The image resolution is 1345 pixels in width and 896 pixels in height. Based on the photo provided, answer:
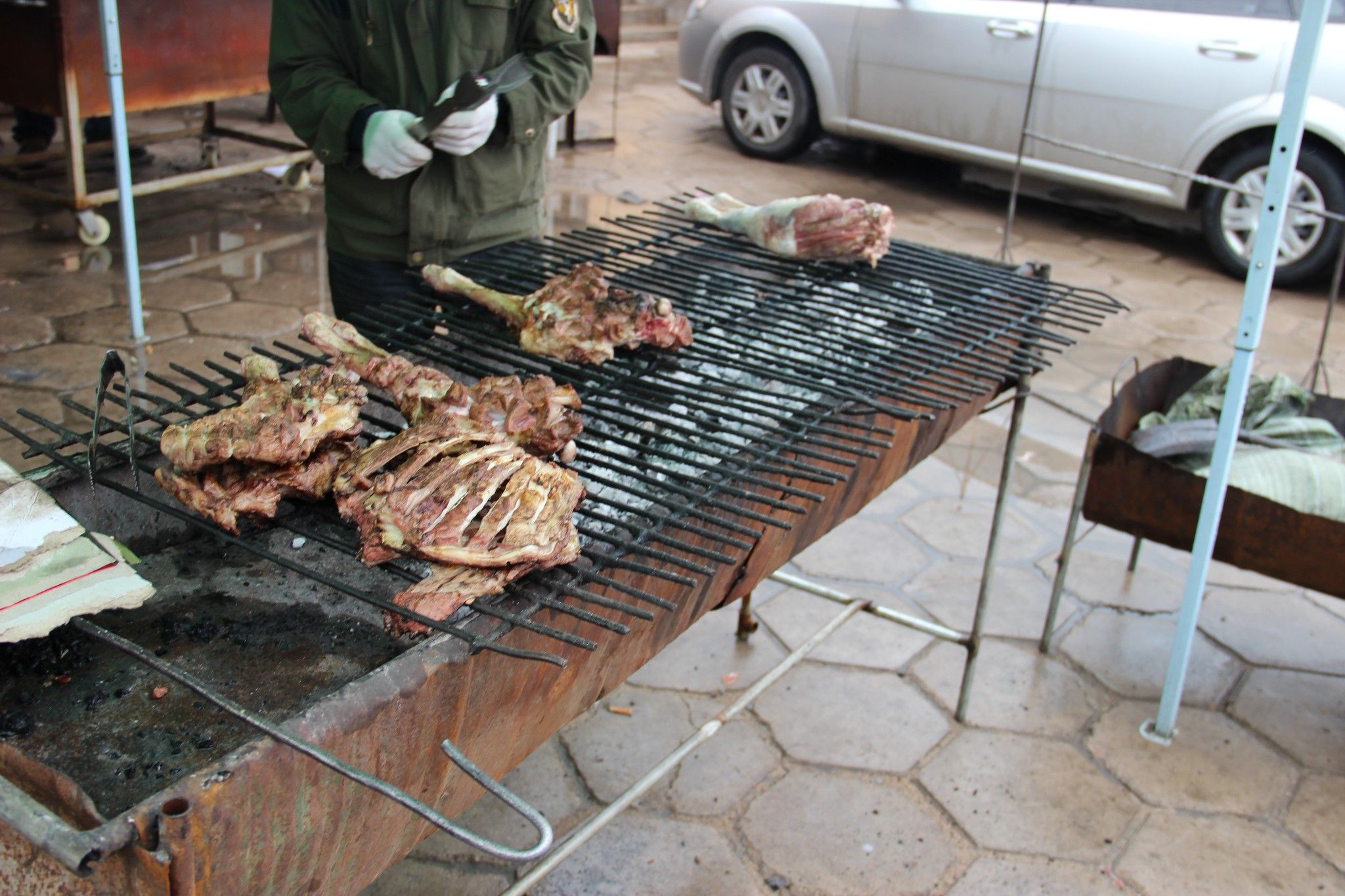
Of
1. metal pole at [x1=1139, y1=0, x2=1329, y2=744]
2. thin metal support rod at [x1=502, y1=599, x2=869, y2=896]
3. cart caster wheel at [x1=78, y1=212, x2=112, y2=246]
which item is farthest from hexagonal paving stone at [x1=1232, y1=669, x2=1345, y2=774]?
cart caster wheel at [x1=78, y1=212, x2=112, y2=246]

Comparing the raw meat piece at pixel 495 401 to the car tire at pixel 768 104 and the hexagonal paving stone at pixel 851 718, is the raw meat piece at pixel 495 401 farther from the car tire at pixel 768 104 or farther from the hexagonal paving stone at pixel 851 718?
the car tire at pixel 768 104

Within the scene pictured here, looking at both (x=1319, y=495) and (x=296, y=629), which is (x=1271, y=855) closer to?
(x=1319, y=495)

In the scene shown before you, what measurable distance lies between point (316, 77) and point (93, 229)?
4.35 m

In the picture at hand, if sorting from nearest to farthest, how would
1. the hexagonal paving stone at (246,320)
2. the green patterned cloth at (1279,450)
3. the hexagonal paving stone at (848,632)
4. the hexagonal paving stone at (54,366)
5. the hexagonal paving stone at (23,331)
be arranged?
the green patterned cloth at (1279,450) < the hexagonal paving stone at (848,632) < the hexagonal paving stone at (54,366) < the hexagonal paving stone at (23,331) < the hexagonal paving stone at (246,320)

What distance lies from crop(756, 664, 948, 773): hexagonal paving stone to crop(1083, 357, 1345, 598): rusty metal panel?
874mm

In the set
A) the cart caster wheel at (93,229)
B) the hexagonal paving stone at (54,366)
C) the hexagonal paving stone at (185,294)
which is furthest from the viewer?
the cart caster wheel at (93,229)

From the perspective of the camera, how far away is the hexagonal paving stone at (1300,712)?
3.51 m

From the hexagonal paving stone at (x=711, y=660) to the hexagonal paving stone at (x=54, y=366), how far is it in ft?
9.94

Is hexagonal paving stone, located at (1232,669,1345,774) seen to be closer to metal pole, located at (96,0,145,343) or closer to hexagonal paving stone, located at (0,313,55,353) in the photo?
metal pole, located at (96,0,145,343)

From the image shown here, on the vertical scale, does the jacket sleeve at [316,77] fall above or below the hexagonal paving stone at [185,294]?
above

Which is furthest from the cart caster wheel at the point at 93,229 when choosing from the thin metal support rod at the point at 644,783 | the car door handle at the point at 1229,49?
the car door handle at the point at 1229,49

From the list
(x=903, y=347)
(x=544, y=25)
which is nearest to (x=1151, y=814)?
(x=903, y=347)

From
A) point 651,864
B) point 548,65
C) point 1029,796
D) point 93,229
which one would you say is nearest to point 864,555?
point 1029,796

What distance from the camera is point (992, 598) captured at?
166 inches
